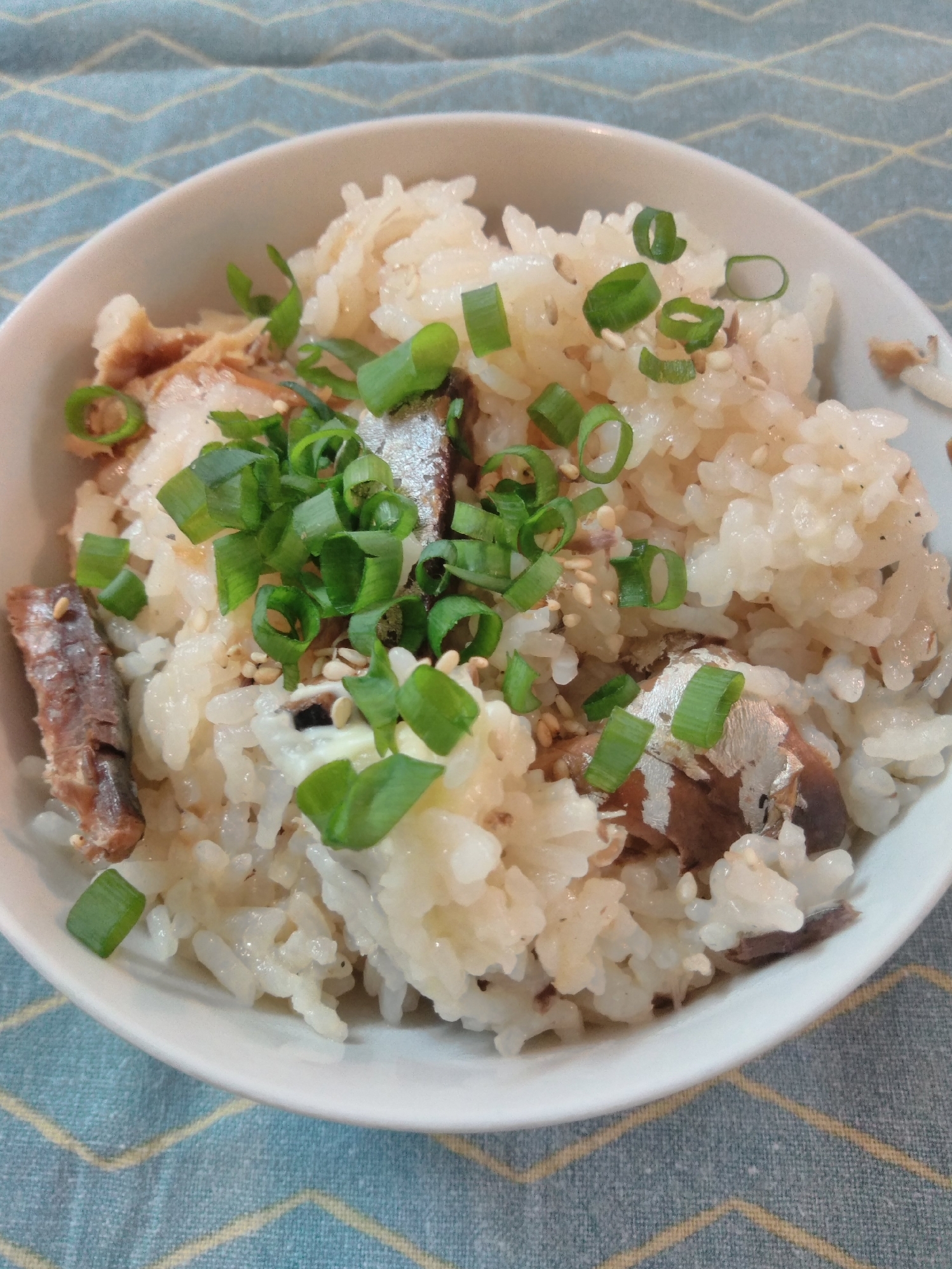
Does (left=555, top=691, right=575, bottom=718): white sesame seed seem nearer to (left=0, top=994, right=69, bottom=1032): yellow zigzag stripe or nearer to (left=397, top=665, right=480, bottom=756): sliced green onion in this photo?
(left=397, top=665, right=480, bottom=756): sliced green onion

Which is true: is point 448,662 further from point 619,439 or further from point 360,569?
point 619,439

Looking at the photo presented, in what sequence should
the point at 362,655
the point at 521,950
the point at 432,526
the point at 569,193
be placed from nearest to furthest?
the point at 521,950 → the point at 362,655 → the point at 432,526 → the point at 569,193

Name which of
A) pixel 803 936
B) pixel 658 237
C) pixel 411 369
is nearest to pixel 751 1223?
pixel 803 936

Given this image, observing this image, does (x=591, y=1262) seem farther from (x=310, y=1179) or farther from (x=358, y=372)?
(x=358, y=372)

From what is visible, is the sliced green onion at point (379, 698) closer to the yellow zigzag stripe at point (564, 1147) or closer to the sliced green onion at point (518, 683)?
the sliced green onion at point (518, 683)

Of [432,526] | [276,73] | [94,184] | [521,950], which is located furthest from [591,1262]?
[276,73]

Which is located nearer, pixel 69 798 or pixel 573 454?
pixel 69 798

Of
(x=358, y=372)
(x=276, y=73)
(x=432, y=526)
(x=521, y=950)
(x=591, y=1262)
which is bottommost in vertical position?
(x=591, y=1262)
